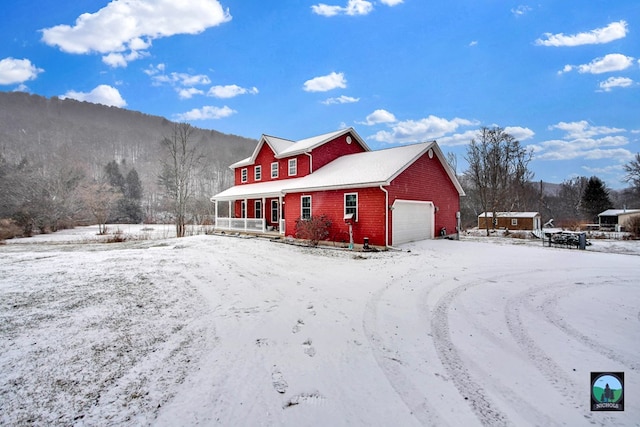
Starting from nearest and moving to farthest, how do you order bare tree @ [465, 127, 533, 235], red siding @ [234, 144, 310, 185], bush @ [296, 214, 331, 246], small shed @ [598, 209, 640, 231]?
bush @ [296, 214, 331, 246] < red siding @ [234, 144, 310, 185] < bare tree @ [465, 127, 533, 235] < small shed @ [598, 209, 640, 231]

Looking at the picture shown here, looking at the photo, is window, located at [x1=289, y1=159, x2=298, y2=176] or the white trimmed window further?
the white trimmed window

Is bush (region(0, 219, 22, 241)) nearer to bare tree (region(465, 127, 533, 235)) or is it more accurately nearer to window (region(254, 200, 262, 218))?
window (region(254, 200, 262, 218))

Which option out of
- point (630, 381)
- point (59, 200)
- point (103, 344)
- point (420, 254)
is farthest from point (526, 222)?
point (59, 200)

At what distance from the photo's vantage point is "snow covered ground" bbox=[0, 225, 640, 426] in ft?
8.44

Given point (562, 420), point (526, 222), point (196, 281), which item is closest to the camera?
point (562, 420)

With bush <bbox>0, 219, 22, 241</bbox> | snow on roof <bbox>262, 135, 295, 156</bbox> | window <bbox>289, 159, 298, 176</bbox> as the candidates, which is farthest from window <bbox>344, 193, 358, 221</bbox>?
bush <bbox>0, 219, 22, 241</bbox>

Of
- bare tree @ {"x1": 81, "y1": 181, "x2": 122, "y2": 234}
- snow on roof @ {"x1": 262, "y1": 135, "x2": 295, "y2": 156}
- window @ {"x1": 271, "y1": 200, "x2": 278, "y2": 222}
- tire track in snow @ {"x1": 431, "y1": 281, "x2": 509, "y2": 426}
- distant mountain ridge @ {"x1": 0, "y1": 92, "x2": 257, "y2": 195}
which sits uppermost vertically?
distant mountain ridge @ {"x1": 0, "y1": 92, "x2": 257, "y2": 195}

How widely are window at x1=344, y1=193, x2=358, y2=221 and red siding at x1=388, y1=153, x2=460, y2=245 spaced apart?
1.73m

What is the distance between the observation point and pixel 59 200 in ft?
94.6

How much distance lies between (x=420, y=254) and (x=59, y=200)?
116 ft

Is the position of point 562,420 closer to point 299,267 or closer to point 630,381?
point 630,381

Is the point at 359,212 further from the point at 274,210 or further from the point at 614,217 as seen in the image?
the point at 614,217

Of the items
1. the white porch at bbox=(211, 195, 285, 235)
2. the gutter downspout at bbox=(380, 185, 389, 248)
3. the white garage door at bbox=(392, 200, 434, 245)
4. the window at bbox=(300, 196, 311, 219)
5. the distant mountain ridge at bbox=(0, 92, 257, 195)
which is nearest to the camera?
the gutter downspout at bbox=(380, 185, 389, 248)

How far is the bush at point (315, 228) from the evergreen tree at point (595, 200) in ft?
141
